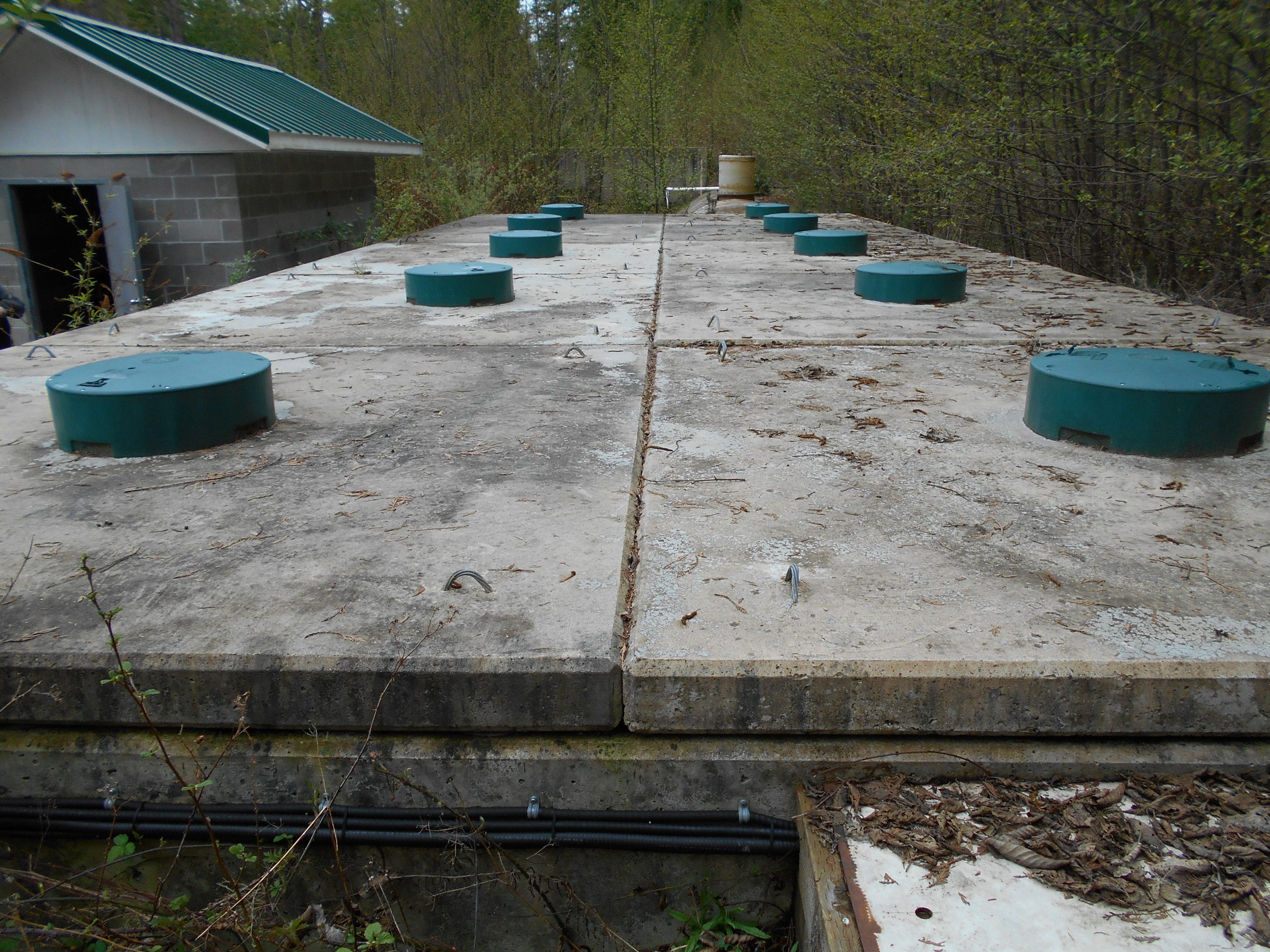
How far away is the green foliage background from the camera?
6.55 metres

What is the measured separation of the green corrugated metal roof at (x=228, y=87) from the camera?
8547mm

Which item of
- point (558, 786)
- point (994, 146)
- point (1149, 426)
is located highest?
point (994, 146)

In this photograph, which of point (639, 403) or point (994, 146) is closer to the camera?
point (639, 403)

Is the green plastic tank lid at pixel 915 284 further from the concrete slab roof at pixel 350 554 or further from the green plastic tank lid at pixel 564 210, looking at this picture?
the green plastic tank lid at pixel 564 210

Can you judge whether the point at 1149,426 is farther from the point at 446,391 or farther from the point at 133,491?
the point at 133,491

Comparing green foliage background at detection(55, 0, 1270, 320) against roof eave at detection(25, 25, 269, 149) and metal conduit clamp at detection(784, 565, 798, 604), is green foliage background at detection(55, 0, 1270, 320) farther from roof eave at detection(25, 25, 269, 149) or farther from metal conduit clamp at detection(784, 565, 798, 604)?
roof eave at detection(25, 25, 269, 149)

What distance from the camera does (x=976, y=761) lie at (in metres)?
1.91

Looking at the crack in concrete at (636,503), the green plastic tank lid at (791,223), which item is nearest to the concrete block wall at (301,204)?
the green plastic tank lid at (791,223)

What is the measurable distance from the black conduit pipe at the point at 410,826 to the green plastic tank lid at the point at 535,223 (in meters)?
9.23

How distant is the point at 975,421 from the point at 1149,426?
60 centimetres

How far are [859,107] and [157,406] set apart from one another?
→ 427 inches

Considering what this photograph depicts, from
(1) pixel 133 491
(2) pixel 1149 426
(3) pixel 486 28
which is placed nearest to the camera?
(1) pixel 133 491

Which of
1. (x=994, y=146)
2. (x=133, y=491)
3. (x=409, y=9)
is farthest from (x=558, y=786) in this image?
(x=409, y=9)

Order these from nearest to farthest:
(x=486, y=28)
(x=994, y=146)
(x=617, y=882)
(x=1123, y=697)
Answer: (x=1123, y=697) → (x=617, y=882) → (x=994, y=146) → (x=486, y=28)
